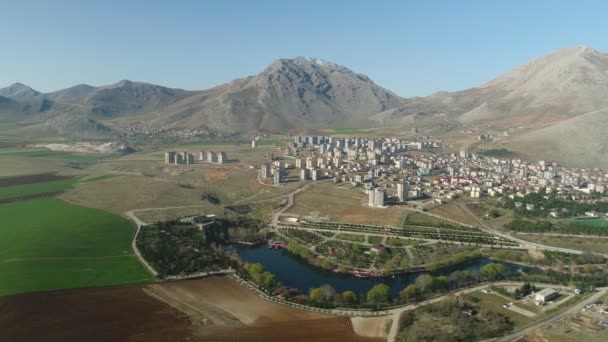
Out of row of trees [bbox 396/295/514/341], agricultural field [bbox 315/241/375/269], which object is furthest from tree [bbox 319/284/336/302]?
agricultural field [bbox 315/241/375/269]

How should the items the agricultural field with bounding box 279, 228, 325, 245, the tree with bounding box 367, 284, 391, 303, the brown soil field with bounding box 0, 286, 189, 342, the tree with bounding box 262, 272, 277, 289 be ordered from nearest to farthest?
the brown soil field with bounding box 0, 286, 189, 342 → the tree with bounding box 367, 284, 391, 303 → the tree with bounding box 262, 272, 277, 289 → the agricultural field with bounding box 279, 228, 325, 245

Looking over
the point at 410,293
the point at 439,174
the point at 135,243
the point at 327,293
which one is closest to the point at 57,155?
the point at 135,243

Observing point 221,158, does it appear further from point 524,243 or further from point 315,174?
→ point 524,243

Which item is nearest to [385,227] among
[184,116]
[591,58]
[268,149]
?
[268,149]

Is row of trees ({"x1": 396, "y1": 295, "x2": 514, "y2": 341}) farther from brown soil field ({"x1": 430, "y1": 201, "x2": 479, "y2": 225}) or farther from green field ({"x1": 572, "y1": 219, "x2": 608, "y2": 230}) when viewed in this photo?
green field ({"x1": 572, "y1": 219, "x2": 608, "y2": 230})

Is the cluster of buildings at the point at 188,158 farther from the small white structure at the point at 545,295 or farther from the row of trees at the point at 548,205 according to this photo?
the small white structure at the point at 545,295
